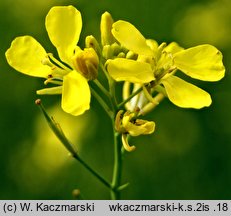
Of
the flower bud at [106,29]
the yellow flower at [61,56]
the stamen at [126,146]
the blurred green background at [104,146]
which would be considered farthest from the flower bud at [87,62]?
the blurred green background at [104,146]

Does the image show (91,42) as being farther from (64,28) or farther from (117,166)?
(117,166)

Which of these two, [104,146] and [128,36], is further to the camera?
[104,146]

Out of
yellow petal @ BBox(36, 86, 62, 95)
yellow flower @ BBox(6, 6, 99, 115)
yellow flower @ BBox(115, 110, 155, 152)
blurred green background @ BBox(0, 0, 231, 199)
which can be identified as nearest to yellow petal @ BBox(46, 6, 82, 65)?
yellow flower @ BBox(6, 6, 99, 115)

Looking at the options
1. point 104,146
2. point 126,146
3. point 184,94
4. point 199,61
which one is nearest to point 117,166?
point 126,146

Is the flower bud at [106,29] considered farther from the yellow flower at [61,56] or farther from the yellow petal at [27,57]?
the yellow petal at [27,57]

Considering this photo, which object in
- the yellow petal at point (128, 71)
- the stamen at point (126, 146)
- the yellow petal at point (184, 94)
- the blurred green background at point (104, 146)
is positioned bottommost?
the blurred green background at point (104, 146)

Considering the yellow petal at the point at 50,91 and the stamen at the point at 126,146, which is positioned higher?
the yellow petal at the point at 50,91

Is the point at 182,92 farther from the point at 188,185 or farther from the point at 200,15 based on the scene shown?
the point at 200,15

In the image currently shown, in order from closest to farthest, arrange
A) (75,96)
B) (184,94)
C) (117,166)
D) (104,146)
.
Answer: (75,96)
(184,94)
(117,166)
(104,146)
